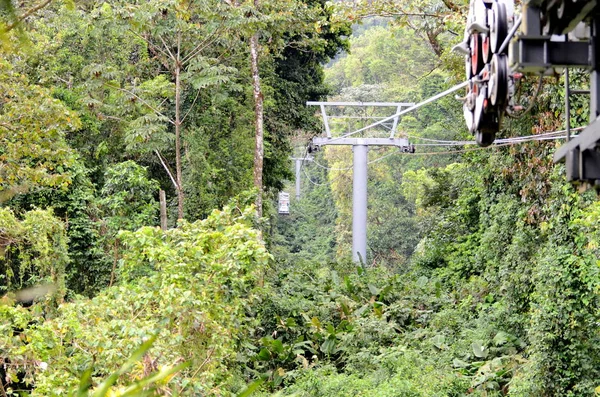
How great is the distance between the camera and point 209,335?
314 inches

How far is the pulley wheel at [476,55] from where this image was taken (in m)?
4.46

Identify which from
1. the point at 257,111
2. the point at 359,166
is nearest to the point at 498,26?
the point at 257,111

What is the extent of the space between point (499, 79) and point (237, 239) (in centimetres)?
487

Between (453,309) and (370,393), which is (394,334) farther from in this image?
(370,393)

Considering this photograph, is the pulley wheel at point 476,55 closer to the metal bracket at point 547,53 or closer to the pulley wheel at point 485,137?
the pulley wheel at point 485,137

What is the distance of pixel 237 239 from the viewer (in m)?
8.35

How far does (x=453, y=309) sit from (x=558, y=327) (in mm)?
3706

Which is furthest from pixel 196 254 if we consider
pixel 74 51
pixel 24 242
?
pixel 74 51

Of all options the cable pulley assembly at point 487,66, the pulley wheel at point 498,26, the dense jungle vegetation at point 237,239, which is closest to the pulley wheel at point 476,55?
the cable pulley assembly at point 487,66

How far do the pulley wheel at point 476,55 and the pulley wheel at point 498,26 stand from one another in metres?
0.45

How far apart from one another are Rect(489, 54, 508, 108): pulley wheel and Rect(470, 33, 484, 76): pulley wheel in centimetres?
50

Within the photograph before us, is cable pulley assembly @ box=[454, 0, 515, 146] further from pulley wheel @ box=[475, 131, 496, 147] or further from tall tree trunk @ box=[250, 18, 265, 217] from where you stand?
tall tree trunk @ box=[250, 18, 265, 217]

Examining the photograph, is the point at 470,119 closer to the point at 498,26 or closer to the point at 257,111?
the point at 498,26

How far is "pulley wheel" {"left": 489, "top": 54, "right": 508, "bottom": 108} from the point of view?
12.7ft
